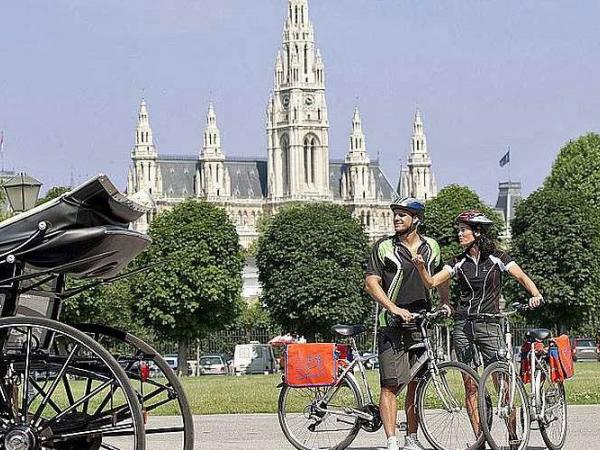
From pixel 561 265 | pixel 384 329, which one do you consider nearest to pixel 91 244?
pixel 384 329

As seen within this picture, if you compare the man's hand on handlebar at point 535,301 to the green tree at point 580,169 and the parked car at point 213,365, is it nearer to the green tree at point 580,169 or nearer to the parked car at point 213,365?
the parked car at point 213,365

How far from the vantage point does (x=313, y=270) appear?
273ft

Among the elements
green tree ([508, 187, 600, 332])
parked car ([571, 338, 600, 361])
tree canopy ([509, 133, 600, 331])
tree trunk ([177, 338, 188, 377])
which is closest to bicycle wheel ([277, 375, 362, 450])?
tree canopy ([509, 133, 600, 331])

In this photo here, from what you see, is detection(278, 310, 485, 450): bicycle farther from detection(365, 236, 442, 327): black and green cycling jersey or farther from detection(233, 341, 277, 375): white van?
detection(233, 341, 277, 375): white van

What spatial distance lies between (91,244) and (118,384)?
0.92m

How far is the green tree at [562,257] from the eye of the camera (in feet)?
239

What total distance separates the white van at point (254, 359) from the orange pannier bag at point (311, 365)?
204 ft

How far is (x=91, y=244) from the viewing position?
33.4 ft

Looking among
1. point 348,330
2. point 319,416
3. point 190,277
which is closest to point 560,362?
point 348,330

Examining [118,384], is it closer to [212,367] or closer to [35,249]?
→ [35,249]

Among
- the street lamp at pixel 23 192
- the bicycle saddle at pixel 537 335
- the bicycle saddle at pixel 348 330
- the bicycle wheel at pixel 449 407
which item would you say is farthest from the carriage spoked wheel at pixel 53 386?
the street lamp at pixel 23 192

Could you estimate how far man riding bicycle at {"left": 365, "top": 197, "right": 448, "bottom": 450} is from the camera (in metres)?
13.2

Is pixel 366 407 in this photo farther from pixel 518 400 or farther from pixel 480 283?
pixel 480 283

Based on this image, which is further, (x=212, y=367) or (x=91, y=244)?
(x=212, y=367)
